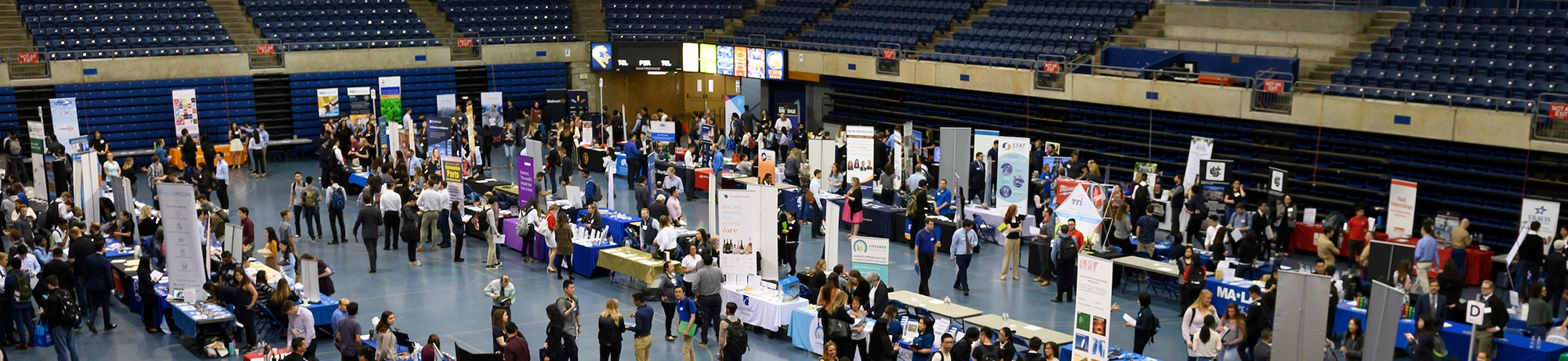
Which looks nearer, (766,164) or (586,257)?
(586,257)

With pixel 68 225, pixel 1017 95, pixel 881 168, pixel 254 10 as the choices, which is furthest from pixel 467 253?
pixel 254 10

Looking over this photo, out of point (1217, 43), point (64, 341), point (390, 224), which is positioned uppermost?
point (1217, 43)

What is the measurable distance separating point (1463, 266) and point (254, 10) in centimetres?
2883

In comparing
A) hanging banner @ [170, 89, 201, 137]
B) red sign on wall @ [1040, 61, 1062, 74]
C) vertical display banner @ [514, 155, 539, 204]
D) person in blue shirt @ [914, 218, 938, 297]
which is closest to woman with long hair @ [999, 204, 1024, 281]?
person in blue shirt @ [914, 218, 938, 297]

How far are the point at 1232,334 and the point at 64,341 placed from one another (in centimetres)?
1331

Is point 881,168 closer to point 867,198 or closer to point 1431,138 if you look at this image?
point 867,198

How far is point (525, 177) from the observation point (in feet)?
75.9

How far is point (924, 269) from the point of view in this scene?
19.0 meters

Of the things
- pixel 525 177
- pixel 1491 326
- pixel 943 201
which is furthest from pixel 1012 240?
pixel 525 177

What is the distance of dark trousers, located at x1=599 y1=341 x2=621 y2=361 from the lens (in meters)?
15.1

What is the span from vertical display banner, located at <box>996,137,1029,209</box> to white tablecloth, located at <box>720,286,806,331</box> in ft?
24.6

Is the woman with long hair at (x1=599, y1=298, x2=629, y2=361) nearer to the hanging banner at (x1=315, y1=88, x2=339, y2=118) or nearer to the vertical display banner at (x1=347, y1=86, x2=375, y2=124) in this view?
the vertical display banner at (x1=347, y1=86, x2=375, y2=124)

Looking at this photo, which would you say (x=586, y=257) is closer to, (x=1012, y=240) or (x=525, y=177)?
(x=525, y=177)

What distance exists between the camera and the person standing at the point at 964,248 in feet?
62.8
